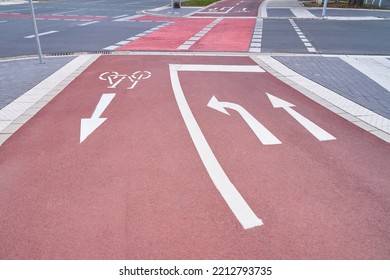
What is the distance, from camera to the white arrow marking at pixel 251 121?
224 inches

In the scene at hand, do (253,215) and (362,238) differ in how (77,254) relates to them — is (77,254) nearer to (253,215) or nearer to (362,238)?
(253,215)

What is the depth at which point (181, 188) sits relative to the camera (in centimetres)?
431

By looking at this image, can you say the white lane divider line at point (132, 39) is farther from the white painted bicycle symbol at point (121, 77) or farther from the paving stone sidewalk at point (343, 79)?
the paving stone sidewalk at point (343, 79)

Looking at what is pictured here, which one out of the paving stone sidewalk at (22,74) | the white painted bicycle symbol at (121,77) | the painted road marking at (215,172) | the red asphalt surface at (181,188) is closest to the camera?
the red asphalt surface at (181,188)

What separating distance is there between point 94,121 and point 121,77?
331cm

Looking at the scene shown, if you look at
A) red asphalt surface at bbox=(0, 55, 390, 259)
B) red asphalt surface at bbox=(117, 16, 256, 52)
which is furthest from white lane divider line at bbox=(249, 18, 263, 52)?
red asphalt surface at bbox=(0, 55, 390, 259)

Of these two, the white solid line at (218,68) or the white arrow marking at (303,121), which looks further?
the white solid line at (218,68)

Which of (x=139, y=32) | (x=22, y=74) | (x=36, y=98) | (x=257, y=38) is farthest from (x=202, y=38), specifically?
(x=36, y=98)

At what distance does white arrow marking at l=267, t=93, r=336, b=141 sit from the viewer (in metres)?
5.84

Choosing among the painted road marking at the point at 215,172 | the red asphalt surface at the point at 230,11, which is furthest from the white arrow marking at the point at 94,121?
the red asphalt surface at the point at 230,11

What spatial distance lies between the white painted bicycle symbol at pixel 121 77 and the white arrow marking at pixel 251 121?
8.73 feet

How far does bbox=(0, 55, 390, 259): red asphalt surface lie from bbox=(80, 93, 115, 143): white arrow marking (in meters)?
0.14

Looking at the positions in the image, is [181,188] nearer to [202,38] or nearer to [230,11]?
[202,38]

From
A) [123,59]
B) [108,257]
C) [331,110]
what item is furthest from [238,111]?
[123,59]
